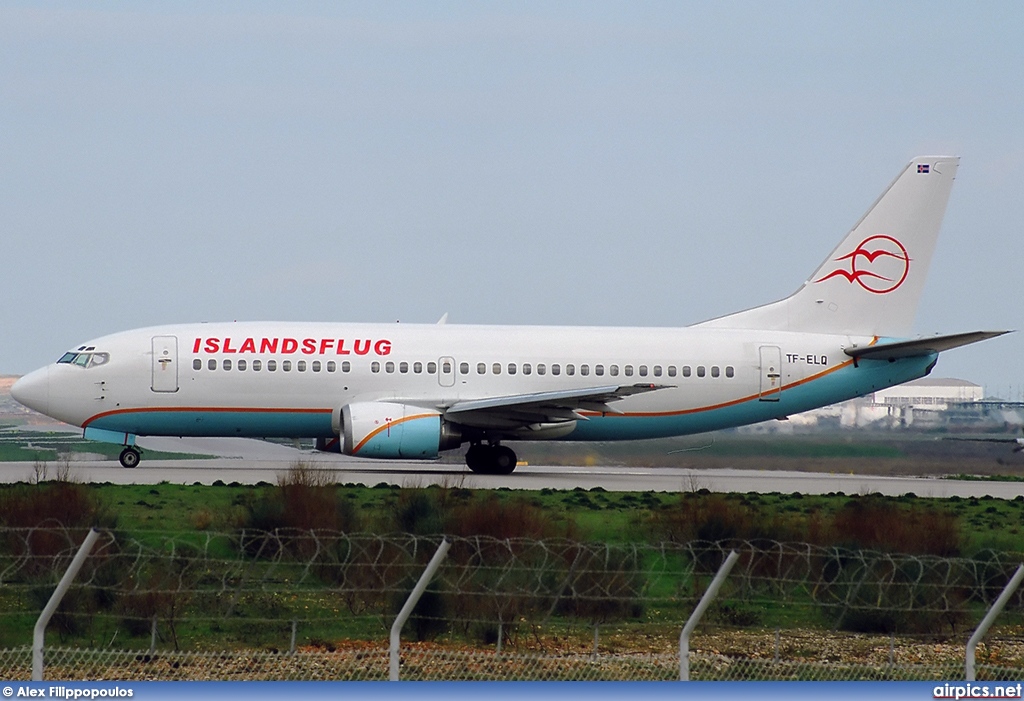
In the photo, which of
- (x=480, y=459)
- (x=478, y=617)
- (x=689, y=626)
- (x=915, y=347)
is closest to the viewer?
(x=689, y=626)

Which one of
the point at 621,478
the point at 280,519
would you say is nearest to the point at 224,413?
the point at 621,478

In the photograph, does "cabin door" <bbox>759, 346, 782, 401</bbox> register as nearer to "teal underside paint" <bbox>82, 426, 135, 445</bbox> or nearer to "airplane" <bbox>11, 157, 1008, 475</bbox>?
"airplane" <bbox>11, 157, 1008, 475</bbox>

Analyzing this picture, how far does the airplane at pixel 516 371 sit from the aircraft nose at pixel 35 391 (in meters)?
0.04

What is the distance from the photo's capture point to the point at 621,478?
115ft

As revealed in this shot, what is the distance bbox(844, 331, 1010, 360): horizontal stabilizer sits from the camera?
33531 mm

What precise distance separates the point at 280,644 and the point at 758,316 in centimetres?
2274

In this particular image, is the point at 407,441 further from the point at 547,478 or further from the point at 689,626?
the point at 689,626

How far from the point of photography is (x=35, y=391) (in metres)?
33.0

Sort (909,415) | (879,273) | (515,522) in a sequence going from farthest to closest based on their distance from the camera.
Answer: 1. (909,415)
2. (879,273)
3. (515,522)

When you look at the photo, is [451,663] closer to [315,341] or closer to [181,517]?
[181,517]

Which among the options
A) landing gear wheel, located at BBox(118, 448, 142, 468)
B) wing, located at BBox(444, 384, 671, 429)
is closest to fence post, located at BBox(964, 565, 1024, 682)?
wing, located at BBox(444, 384, 671, 429)

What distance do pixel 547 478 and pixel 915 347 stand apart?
30.7 ft

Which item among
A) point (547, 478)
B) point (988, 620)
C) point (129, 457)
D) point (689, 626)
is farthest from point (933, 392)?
point (689, 626)

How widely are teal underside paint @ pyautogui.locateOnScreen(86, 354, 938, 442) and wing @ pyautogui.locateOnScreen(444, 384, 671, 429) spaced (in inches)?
34.4
